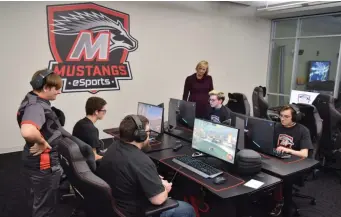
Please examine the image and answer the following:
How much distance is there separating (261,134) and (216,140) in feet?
1.47

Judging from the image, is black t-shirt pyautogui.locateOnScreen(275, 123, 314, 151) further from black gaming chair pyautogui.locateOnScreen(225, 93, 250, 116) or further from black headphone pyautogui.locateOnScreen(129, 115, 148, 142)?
black headphone pyautogui.locateOnScreen(129, 115, 148, 142)

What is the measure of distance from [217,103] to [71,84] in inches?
107

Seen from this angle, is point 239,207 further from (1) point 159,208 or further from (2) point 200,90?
(2) point 200,90

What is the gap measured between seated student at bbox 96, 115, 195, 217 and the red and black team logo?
11.0ft

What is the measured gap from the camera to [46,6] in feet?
14.2

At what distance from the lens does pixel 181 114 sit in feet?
10.9

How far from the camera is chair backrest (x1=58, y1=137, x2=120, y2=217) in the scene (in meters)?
1.38

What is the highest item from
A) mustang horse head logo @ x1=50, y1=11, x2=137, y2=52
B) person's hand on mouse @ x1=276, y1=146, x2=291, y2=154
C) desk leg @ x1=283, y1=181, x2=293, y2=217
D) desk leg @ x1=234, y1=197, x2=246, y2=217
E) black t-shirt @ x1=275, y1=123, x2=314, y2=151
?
mustang horse head logo @ x1=50, y1=11, x2=137, y2=52

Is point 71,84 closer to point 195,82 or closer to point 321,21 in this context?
point 195,82

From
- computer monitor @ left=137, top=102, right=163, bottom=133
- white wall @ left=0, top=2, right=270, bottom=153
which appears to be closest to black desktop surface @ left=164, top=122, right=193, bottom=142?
computer monitor @ left=137, top=102, right=163, bottom=133

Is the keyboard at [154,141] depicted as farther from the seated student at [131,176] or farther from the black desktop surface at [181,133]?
the seated student at [131,176]

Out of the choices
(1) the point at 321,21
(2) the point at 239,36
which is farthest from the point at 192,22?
(1) the point at 321,21

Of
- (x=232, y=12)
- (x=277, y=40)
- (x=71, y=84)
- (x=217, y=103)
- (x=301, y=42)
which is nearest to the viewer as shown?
(x=217, y=103)

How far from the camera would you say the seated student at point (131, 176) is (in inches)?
63.1
